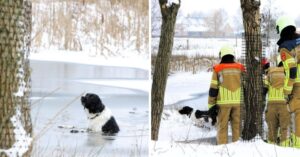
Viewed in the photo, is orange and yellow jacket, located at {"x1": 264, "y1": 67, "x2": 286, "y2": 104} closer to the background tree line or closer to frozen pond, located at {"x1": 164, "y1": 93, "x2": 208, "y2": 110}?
frozen pond, located at {"x1": 164, "y1": 93, "x2": 208, "y2": 110}

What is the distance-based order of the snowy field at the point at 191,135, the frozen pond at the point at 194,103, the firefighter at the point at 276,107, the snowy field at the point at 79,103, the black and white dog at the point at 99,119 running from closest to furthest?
the snowy field at the point at 191,135 < the firefighter at the point at 276,107 < the snowy field at the point at 79,103 < the frozen pond at the point at 194,103 < the black and white dog at the point at 99,119

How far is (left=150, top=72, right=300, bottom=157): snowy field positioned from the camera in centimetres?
393

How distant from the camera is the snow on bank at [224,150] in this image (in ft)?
12.7

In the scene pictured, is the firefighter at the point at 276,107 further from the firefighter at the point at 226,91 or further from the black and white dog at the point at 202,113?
the black and white dog at the point at 202,113

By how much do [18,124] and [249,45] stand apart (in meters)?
2.19

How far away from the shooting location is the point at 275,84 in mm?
4070

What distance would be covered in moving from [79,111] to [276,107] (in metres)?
2.43

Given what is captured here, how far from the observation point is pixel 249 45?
13.5 ft

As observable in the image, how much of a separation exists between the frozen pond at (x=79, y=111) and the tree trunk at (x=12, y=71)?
0.98 feet

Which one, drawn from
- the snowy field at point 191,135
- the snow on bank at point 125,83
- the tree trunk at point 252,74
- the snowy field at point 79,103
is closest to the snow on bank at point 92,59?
the snowy field at point 79,103

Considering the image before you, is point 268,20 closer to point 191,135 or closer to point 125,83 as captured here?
point 191,135

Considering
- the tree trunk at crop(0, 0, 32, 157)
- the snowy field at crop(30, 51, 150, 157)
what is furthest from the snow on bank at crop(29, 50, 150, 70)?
the tree trunk at crop(0, 0, 32, 157)

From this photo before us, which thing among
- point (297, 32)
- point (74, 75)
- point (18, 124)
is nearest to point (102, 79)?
point (74, 75)

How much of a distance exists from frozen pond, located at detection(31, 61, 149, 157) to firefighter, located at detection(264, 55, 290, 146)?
973mm
